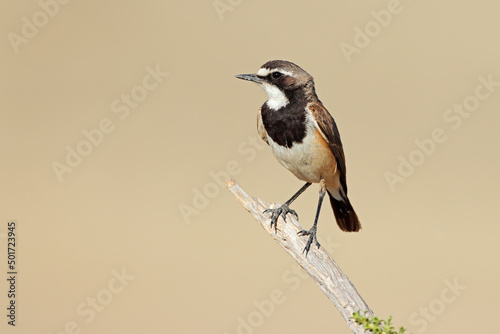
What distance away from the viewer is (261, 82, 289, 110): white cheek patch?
22.3 ft

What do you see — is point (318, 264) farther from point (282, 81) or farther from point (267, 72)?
point (267, 72)

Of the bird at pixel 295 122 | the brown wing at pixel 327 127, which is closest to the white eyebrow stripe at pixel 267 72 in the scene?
the bird at pixel 295 122

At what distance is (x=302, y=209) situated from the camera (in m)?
14.1

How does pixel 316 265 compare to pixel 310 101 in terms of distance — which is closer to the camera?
pixel 316 265

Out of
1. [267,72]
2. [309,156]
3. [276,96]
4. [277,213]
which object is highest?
[267,72]

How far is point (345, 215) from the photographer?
7.82m

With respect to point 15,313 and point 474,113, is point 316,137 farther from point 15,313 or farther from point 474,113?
point 474,113

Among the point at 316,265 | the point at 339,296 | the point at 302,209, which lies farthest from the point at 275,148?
the point at 302,209

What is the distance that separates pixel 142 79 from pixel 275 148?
11.8 meters

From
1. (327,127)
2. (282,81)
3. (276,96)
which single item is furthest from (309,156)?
(282,81)

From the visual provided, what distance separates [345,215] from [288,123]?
1.67 meters

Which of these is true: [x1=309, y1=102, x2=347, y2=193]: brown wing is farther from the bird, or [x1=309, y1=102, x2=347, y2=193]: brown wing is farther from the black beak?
the black beak

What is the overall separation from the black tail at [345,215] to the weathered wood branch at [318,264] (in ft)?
4.11

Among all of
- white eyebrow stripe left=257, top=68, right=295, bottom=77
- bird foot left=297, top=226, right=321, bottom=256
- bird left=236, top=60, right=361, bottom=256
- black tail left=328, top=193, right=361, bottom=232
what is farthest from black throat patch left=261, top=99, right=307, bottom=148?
black tail left=328, top=193, right=361, bottom=232
